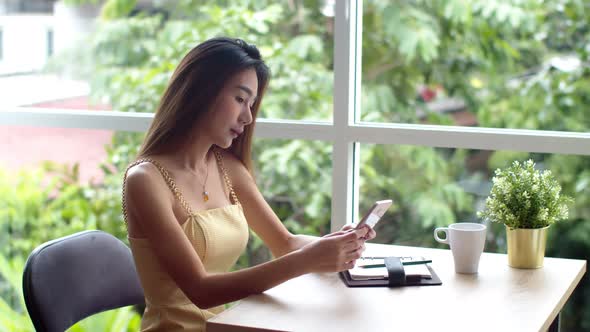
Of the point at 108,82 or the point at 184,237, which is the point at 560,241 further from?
the point at 108,82

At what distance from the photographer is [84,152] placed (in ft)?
10.8

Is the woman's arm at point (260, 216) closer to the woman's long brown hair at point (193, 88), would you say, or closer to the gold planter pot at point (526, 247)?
the woman's long brown hair at point (193, 88)

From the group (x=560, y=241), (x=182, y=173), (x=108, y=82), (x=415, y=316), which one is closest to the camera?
(x=415, y=316)

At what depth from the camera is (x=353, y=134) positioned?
274 cm

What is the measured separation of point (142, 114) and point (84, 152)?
410mm

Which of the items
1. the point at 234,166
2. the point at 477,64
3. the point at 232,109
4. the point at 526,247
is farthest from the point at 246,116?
the point at 477,64

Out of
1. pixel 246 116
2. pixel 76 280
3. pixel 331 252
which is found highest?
pixel 246 116

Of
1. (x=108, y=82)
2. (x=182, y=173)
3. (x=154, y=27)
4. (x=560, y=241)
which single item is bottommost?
(x=560, y=241)

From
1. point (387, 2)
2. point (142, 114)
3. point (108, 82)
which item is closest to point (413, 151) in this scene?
point (387, 2)

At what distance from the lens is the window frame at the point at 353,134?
8.41 ft

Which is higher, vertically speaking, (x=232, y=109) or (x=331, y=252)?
(x=232, y=109)

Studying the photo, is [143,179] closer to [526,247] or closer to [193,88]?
[193,88]

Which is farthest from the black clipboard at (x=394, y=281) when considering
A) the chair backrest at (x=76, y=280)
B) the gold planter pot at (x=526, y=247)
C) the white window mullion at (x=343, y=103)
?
the white window mullion at (x=343, y=103)

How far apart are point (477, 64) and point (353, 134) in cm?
45
